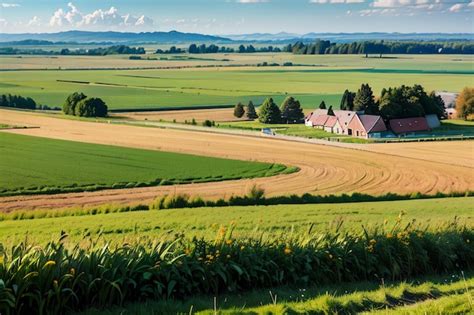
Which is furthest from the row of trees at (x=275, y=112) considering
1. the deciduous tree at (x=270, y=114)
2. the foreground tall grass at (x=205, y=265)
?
the foreground tall grass at (x=205, y=265)

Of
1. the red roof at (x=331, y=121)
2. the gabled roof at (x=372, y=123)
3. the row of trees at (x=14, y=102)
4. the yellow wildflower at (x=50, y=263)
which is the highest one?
the yellow wildflower at (x=50, y=263)

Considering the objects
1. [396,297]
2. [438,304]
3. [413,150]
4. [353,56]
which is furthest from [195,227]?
[353,56]

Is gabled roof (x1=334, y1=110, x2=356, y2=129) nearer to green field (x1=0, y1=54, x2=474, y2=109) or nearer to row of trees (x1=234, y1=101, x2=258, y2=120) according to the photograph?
row of trees (x1=234, y1=101, x2=258, y2=120)

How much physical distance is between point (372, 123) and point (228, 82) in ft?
229

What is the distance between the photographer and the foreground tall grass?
7391mm

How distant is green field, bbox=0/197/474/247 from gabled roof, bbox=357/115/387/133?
43.0 metres

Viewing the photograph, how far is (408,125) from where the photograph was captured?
66.4m

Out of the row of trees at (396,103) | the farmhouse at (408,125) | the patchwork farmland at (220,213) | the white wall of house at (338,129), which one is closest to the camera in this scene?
the patchwork farmland at (220,213)

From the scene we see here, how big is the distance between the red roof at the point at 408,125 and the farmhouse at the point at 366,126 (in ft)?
4.71

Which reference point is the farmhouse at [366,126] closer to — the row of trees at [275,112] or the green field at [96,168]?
the row of trees at [275,112]

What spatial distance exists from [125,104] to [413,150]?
5141 centimetres

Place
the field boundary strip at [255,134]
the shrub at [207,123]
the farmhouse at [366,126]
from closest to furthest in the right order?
the field boundary strip at [255,134] → the farmhouse at [366,126] → the shrub at [207,123]

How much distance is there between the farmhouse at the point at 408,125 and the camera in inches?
2576

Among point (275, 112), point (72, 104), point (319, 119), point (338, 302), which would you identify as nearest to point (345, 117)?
point (319, 119)
